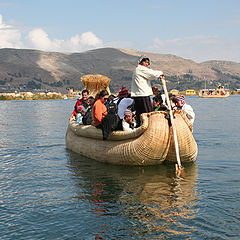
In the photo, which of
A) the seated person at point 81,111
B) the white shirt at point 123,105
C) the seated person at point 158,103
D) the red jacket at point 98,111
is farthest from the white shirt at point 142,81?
the seated person at point 81,111

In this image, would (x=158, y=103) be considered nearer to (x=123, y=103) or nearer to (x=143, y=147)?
(x=123, y=103)

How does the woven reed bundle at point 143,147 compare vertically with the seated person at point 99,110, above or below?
below

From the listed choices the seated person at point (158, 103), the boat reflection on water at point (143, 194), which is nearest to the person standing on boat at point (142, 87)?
the seated person at point (158, 103)

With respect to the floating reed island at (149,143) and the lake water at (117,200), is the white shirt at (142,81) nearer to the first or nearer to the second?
the floating reed island at (149,143)

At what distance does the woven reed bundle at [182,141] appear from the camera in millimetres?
9828

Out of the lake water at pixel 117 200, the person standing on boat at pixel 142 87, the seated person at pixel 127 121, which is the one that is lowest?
the lake water at pixel 117 200

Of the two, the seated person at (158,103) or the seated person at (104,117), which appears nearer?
the seated person at (104,117)

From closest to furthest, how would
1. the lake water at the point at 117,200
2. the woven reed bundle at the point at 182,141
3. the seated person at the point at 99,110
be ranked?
the lake water at the point at 117,200 → the woven reed bundle at the point at 182,141 → the seated person at the point at 99,110

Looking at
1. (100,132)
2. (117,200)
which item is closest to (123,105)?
(100,132)

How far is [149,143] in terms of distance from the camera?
9555 millimetres

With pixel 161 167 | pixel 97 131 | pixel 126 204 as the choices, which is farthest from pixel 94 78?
pixel 126 204

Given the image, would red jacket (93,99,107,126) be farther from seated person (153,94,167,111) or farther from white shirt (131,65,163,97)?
seated person (153,94,167,111)

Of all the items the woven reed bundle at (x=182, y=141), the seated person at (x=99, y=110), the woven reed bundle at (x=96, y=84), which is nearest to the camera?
the woven reed bundle at (x=182, y=141)

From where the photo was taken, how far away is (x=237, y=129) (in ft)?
67.2
